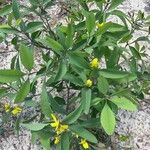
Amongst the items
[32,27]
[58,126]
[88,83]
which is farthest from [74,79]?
[32,27]

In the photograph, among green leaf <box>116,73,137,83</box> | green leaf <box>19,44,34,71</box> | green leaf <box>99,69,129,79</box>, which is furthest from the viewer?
green leaf <box>116,73,137,83</box>

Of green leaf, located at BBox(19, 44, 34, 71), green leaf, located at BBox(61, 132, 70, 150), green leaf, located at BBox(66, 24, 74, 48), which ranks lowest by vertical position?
green leaf, located at BBox(61, 132, 70, 150)

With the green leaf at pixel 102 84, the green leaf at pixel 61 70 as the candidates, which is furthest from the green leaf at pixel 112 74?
the green leaf at pixel 61 70

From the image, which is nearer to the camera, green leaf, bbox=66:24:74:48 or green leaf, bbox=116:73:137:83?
green leaf, bbox=66:24:74:48

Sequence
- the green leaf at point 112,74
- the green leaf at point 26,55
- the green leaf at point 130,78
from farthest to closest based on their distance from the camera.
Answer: the green leaf at point 130,78
the green leaf at point 112,74
the green leaf at point 26,55

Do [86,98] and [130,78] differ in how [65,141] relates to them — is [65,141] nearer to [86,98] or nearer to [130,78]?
[86,98]

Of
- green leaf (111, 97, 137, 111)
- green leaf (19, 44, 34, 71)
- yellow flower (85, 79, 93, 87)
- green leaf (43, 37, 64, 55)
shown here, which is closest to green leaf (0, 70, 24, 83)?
green leaf (19, 44, 34, 71)

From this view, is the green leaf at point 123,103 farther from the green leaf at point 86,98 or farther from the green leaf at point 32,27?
the green leaf at point 32,27

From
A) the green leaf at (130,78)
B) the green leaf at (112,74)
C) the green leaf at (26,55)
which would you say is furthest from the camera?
the green leaf at (130,78)

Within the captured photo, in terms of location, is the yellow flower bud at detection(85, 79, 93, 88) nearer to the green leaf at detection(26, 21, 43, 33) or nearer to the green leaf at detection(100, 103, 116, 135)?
the green leaf at detection(100, 103, 116, 135)
